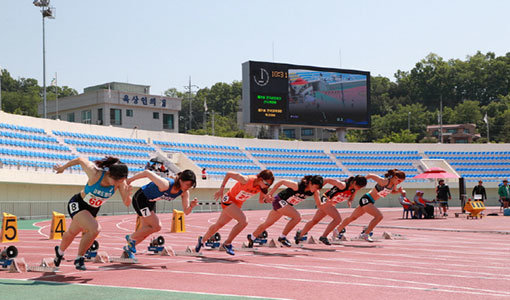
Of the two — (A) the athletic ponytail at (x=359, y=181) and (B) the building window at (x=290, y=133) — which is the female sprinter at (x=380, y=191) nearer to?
(A) the athletic ponytail at (x=359, y=181)

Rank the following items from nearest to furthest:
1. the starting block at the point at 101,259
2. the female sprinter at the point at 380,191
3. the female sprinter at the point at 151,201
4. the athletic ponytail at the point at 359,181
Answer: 1. the female sprinter at the point at 151,201
2. the starting block at the point at 101,259
3. the athletic ponytail at the point at 359,181
4. the female sprinter at the point at 380,191

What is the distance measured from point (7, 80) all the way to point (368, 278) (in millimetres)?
126264

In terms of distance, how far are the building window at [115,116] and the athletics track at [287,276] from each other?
5895cm

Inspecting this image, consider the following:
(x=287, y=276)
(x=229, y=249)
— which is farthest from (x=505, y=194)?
(x=287, y=276)

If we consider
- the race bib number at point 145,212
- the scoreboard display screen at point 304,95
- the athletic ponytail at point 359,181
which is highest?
the scoreboard display screen at point 304,95

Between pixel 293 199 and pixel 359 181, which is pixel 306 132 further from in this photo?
pixel 293 199

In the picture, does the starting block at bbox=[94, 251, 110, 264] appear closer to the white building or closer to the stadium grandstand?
the stadium grandstand

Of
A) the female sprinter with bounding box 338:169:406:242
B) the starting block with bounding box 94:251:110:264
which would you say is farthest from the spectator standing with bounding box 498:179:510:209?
the starting block with bounding box 94:251:110:264


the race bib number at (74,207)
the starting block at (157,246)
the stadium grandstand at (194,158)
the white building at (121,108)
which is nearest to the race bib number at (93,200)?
the race bib number at (74,207)

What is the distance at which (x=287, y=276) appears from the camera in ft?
32.3

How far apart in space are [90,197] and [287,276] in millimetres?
3390

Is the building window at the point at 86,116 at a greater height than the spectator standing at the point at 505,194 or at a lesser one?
greater

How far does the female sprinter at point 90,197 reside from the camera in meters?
9.65

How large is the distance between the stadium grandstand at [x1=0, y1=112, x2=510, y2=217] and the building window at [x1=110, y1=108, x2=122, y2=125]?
24.6 m
